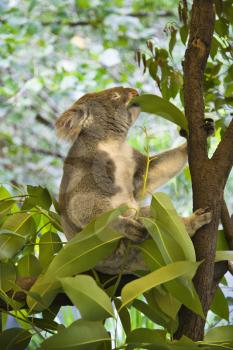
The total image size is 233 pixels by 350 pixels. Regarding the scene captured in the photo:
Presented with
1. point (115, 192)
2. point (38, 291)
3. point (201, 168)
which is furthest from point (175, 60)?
point (38, 291)

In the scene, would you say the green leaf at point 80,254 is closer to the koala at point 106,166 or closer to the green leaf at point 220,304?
the koala at point 106,166

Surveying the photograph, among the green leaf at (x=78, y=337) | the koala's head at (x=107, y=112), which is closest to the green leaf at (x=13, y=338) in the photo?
the green leaf at (x=78, y=337)

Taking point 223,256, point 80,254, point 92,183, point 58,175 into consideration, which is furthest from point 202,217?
point 58,175

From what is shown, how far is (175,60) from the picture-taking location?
1621 mm

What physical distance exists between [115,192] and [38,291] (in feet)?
1.16

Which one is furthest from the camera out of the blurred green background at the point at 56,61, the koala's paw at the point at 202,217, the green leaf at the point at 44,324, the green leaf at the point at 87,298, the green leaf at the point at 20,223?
the blurred green background at the point at 56,61

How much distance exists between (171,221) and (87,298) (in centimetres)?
19

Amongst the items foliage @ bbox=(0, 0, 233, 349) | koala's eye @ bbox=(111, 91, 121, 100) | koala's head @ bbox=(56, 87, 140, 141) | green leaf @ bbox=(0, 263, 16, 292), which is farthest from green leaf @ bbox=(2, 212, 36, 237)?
koala's eye @ bbox=(111, 91, 121, 100)

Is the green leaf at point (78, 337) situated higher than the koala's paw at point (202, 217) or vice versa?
the koala's paw at point (202, 217)

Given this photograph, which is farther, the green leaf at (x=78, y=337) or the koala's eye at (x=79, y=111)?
the koala's eye at (x=79, y=111)

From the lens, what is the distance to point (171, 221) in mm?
908

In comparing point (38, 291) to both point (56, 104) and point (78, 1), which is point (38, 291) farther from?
point (78, 1)

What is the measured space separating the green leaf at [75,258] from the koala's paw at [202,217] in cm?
14

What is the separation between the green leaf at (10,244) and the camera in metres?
1.13
